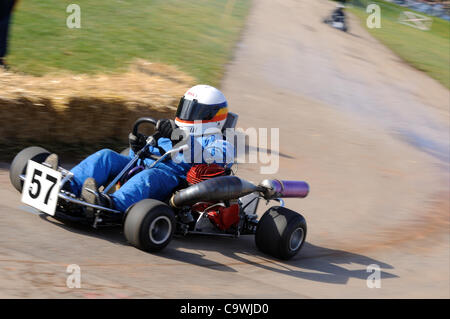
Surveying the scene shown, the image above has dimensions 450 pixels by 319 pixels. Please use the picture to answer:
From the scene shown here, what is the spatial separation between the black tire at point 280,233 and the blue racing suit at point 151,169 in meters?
0.63

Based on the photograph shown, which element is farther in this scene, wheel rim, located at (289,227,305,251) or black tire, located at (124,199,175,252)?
wheel rim, located at (289,227,305,251)

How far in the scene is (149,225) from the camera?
4.62 meters

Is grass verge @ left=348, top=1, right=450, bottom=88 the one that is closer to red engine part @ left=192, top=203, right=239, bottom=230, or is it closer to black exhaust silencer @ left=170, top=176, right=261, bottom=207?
red engine part @ left=192, top=203, right=239, bottom=230

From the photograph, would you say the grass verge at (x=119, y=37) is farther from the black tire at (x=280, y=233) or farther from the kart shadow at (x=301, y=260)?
the black tire at (x=280, y=233)

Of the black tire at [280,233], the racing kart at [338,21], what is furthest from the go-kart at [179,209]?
the racing kart at [338,21]

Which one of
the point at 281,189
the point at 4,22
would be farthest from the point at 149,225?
Answer: the point at 4,22

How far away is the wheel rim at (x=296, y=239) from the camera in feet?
18.1

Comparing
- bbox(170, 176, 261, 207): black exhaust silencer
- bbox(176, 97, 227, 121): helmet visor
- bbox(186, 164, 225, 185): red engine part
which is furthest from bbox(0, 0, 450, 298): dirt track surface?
bbox(176, 97, 227, 121): helmet visor

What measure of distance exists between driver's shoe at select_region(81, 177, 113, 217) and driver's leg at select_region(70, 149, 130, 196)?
0.59ft

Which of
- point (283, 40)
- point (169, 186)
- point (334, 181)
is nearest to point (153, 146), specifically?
point (169, 186)

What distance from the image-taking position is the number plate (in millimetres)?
4629

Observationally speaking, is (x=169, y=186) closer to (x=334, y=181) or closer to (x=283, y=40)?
(x=334, y=181)

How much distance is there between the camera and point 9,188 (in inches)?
233

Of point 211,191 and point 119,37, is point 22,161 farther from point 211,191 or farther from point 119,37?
point 119,37
